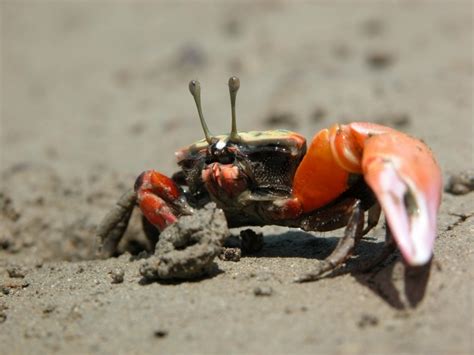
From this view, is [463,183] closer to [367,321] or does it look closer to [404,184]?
[404,184]

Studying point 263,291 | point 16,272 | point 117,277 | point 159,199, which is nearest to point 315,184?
point 263,291

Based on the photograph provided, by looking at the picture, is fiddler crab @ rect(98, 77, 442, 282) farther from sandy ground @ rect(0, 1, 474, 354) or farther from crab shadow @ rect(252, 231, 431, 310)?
sandy ground @ rect(0, 1, 474, 354)

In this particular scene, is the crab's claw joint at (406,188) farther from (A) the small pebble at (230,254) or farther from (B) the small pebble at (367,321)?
(A) the small pebble at (230,254)

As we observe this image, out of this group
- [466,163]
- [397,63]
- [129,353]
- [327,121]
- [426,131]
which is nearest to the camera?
[129,353]

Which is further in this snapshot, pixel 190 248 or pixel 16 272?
pixel 16 272

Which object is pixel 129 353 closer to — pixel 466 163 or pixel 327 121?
pixel 466 163

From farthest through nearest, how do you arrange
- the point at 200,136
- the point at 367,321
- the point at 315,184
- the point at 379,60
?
the point at 379,60 < the point at 200,136 < the point at 315,184 < the point at 367,321

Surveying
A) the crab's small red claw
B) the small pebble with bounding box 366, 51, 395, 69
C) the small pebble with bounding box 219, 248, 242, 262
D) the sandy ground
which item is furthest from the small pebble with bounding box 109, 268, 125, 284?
the small pebble with bounding box 366, 51, 395, 69

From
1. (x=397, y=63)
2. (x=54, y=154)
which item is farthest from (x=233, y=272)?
(x=397, y=63)
